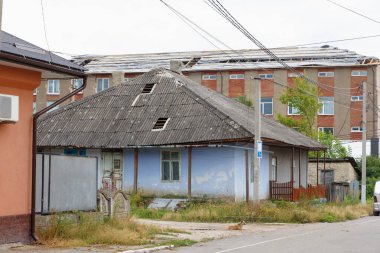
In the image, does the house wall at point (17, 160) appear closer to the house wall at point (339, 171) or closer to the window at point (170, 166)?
the window at point (170, 166)

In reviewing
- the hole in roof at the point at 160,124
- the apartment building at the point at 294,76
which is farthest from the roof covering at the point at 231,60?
the hole in roof at the point at 160,124

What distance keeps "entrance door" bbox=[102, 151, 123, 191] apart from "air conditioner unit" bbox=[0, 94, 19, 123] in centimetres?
1903

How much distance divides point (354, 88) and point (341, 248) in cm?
5250

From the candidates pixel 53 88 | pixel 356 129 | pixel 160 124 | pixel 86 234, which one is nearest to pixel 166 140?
pixel 160 124

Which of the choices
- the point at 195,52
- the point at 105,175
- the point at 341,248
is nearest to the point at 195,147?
the point at 105,175

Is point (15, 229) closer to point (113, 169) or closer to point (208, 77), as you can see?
point (113, 169)

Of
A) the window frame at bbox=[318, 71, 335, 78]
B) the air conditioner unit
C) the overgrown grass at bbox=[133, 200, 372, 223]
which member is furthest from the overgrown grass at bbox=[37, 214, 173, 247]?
the window frame at bbox=[318, 71, 335, 78]

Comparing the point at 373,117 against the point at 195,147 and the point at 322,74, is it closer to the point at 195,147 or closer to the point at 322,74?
the point at 322,74

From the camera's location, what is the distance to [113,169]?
113 ft

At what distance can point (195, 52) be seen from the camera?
7594 centimetres

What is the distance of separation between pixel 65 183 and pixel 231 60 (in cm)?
5391

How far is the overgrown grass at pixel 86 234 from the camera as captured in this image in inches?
646

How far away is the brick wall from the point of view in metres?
15.4

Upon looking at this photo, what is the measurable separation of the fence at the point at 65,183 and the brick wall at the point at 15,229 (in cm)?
82
